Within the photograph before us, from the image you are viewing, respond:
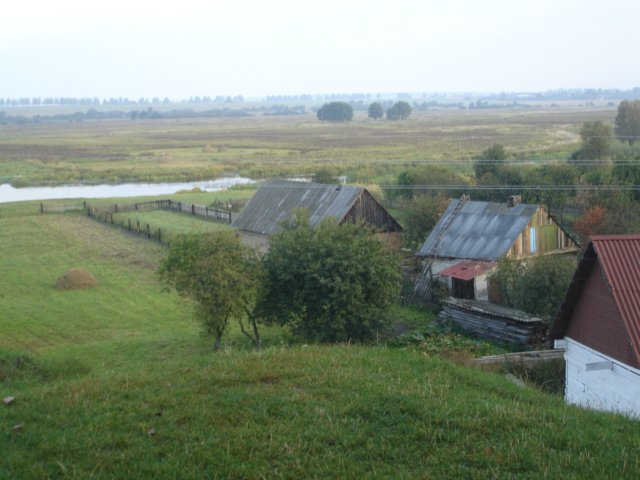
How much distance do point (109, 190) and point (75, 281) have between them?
44130 millimetres

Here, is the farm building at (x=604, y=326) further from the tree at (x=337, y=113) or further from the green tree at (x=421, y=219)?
the tree at (x=337, y=113)

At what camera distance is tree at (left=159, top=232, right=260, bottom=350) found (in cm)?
1941

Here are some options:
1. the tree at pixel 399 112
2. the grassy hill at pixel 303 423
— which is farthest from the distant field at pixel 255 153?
the tree at pixel 399 112

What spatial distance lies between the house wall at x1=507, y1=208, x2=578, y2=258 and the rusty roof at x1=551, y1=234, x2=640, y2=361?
12.9 meters

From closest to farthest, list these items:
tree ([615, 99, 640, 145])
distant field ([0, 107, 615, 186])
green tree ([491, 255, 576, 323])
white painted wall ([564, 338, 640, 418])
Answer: white painted wall ([564, 338, 640, 418])
green tree ([491, 255, 576, 323])
distant field ([0, 107, 615, 186])
tree ([615, 99, 640, 145])

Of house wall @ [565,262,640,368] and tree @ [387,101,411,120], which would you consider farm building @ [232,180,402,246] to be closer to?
house wall @ [565,262,640,368]

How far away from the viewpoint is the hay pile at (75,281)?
30859mm

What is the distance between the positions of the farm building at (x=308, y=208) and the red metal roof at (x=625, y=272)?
60.0ft

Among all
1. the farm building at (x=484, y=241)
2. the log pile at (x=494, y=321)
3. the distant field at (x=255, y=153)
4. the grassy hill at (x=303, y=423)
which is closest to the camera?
the grassy hill at (x=303, y=423)

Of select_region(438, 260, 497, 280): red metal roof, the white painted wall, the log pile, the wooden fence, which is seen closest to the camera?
the white painted wall

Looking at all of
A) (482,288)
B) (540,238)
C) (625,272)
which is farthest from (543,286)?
(625,272)

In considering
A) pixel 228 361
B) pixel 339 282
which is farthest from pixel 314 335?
pixel 228 361

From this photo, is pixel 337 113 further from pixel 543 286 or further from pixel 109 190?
pixel 543 286

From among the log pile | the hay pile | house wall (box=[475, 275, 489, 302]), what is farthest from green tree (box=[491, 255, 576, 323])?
the hay pile
